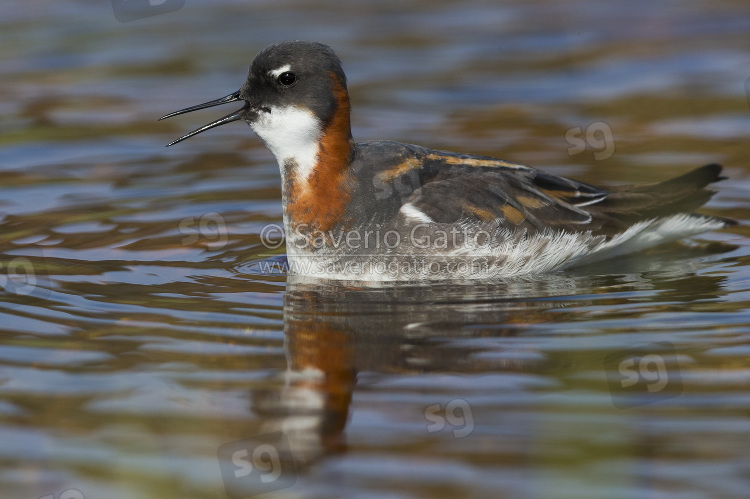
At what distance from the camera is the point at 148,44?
14.6 meters

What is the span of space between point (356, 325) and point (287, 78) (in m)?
1.75

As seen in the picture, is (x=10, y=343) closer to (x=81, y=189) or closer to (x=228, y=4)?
(x=81, y=189)

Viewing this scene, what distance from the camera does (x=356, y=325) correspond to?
627 cm

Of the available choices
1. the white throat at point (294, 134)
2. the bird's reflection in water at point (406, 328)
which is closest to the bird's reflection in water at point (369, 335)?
the bird's reflection in water at point (406, 328)

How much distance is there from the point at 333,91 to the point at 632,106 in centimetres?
543

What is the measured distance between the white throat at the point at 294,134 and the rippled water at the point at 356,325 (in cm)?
76

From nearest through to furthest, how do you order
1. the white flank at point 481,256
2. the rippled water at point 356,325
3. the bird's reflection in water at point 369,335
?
the rippled water at point 356,325 < the bird's reflection in water at point 369,335 < the white flank at point 481,256

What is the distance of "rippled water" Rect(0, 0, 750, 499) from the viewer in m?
4.61

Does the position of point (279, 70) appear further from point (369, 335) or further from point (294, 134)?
point (369, 335)

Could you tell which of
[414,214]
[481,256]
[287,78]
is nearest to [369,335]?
[414,214]

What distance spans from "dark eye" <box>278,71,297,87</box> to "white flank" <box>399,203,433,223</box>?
105cm

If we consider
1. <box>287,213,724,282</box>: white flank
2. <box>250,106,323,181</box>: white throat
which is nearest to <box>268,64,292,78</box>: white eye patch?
<box>250,106,323,181</box>: white throat

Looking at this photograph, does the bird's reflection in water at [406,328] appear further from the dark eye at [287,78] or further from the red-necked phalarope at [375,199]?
the dark eye at [287,78]

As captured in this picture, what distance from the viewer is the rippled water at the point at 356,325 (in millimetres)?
4613
